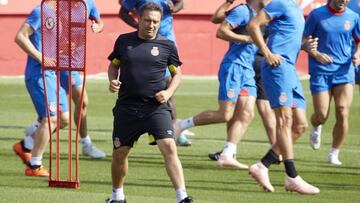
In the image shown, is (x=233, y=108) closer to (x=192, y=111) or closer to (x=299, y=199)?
(x=299, y=199)

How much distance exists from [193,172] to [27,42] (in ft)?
8.35

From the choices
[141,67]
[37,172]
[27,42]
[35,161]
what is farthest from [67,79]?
[141,67]

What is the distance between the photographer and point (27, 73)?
13.8 meters

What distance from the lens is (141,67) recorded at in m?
10.9

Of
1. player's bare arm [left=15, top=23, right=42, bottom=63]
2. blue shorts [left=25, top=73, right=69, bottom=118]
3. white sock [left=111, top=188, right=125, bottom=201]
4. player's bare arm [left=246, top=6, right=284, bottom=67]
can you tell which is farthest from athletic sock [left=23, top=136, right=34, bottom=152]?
white sock [left=111, top=188, right=125, bottom=201]

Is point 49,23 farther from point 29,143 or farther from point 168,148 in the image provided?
point 29,143

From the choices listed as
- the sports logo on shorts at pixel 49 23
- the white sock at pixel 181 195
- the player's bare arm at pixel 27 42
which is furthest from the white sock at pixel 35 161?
the white sock at pixel 181 195

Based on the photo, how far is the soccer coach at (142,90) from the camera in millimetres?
10711

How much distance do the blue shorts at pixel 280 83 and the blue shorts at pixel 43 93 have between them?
2.55 metres

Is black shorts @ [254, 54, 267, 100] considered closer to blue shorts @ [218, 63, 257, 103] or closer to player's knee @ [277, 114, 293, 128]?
blue shorts @ [218, 63, 257, 103]

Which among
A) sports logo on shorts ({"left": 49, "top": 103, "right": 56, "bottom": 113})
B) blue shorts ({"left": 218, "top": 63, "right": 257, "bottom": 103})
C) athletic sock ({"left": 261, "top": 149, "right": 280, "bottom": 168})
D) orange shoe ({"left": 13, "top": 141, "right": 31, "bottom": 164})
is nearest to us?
athletic sock ({"left": 261, "top": 149, "right": 280, "bottom": 168})

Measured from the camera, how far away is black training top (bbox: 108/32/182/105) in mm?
10812

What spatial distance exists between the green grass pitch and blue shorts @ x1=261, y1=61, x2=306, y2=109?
38.6 inches

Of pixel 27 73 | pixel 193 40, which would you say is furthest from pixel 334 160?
pixel 193 40
